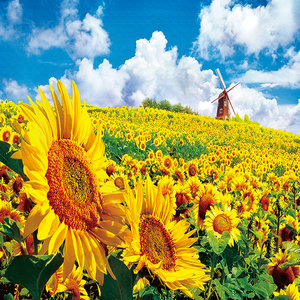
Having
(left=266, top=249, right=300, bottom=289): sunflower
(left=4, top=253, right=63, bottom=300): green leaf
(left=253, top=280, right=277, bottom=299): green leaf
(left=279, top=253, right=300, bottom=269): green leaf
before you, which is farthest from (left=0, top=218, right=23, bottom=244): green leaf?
(left=266, top=249, right=300, bottom=289): sunflower

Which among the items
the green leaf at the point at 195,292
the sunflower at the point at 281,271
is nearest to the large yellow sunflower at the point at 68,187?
the green leaf at the point at 195,292

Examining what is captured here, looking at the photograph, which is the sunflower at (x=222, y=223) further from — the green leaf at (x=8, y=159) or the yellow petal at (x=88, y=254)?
the green leaf at (x=8, y=159)

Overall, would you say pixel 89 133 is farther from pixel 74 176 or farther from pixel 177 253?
pixel 177 253

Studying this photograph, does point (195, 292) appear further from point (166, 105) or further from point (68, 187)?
point (166, 105)

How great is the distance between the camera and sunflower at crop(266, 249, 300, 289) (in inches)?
81.8

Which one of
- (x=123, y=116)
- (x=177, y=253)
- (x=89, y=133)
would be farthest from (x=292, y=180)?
(x=123, y=116)

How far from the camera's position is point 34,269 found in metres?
0.56

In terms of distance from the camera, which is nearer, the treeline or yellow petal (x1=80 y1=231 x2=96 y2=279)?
yellow petal (x1=80 y1=231 x2=96 y2=279)

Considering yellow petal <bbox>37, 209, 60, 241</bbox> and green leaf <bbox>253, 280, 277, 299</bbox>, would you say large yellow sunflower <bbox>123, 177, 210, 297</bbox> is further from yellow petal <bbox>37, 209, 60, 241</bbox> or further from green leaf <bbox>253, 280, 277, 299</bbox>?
green leaf <bbox>253, 280, 277, 299</bbox>

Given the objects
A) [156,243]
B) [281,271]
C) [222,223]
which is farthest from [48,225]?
[281,271]

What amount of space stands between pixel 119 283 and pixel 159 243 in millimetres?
189

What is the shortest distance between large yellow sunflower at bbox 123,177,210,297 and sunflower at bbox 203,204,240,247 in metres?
0.91

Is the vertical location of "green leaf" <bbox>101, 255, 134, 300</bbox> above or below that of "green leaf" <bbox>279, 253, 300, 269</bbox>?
above

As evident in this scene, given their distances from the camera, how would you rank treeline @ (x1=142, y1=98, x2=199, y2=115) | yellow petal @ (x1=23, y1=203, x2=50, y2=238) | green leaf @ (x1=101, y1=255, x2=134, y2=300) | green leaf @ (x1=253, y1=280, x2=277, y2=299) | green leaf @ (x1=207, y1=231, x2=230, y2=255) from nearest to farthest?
yellow petal @ (x1=23, y1=203, x2=50, y2=238)
green leaf @ (x1=101, y1=255, x2=134, y2=300)
green leaf @ (x1=207, y1=231, x2=230, y2=255)
green leaf @ (x1=253, y1=280, x2=277, y2=299)
treeline @ (x1=142, y1=98, x2=199, y2=115)
